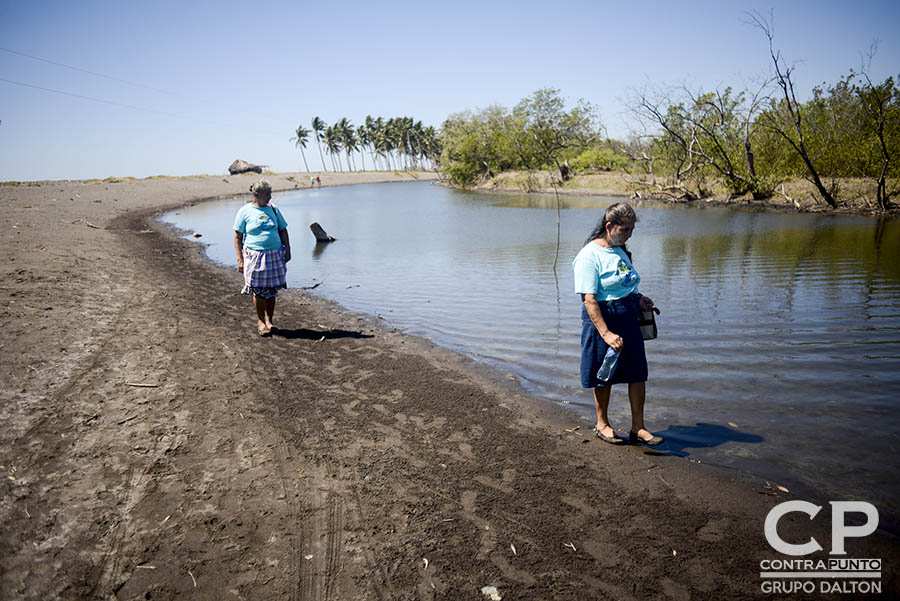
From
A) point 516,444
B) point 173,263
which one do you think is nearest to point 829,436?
point 516,444

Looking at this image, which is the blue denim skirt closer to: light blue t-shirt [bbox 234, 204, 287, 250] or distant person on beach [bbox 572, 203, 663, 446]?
distant person on beach [bbox 572, 203, 663, 446]

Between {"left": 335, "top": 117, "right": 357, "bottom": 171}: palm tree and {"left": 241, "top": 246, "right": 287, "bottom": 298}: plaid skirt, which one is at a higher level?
{"left": 335, "top": 117, "right": 357, "bottom": 171}: palm tree

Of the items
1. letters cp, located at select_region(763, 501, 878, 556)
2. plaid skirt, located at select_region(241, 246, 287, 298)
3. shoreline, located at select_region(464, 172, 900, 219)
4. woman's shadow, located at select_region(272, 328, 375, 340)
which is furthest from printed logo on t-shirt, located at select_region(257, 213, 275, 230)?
shoreline, located at select_region(464, 172, 900, 219)

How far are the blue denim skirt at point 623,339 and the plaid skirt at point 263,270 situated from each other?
4.63 metres

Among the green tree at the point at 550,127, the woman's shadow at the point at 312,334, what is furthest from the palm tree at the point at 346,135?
the woman's shadow at the point at 312,334

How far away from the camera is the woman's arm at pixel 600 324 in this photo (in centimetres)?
390

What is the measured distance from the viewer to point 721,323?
27.4ft

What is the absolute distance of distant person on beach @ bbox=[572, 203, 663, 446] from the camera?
391 cm

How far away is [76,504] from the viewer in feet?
10.9

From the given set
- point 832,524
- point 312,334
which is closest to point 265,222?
point 312,334

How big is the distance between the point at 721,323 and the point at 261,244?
7629mm

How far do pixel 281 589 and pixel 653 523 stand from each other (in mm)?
2387

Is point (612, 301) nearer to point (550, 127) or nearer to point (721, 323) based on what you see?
point (721, 323)

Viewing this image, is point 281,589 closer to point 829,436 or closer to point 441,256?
point 829,436
